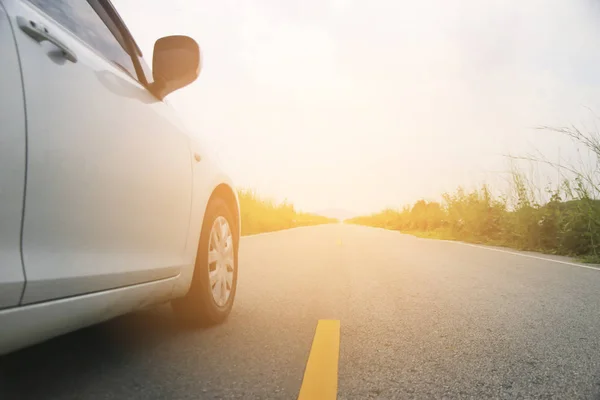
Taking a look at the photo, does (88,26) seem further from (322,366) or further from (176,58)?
(322,366)

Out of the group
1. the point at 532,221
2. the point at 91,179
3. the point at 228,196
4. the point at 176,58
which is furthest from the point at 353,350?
the point at 532,221

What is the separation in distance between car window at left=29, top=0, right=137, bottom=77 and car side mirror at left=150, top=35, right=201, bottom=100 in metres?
0.20

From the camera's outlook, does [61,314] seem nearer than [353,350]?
Yes

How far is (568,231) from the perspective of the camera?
10.6 metres

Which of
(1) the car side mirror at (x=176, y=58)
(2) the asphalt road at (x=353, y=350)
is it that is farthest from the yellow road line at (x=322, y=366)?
(1) the car side mirror at (x=176, y=58)

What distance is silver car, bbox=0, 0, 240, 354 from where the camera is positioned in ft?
5.00

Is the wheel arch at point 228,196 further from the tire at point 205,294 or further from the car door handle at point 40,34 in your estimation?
the car door handle at point 40,34

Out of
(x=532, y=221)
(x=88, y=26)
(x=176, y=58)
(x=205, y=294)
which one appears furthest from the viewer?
(x=532, y=221)

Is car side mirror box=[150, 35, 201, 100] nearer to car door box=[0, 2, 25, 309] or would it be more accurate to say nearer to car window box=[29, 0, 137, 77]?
car window box=[29, 0, 137, 77]

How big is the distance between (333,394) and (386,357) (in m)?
0.66

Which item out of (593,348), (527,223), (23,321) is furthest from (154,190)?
(527,223)

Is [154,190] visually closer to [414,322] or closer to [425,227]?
[414,322]

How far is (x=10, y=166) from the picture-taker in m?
1.46

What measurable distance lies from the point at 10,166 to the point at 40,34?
0.54 m
